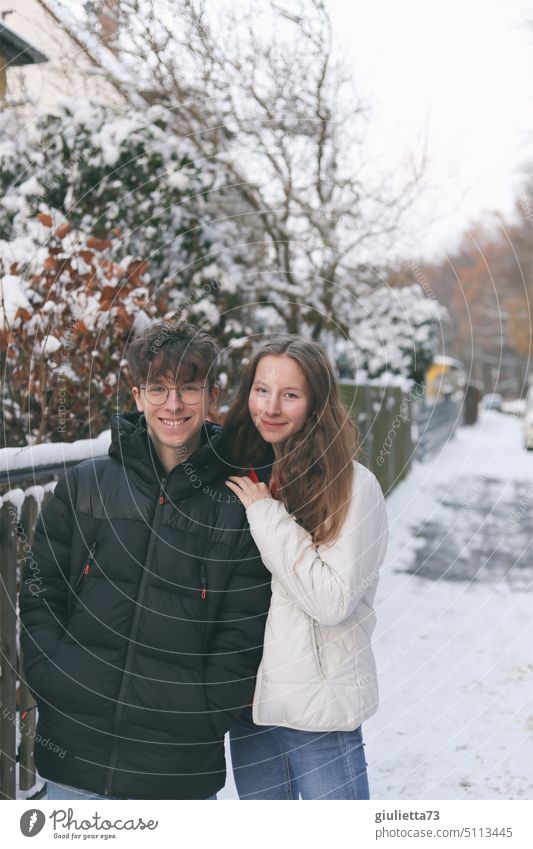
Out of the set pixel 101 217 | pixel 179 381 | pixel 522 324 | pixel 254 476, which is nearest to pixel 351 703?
pixel 254 476

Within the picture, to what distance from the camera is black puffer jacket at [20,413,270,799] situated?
202 centimetres

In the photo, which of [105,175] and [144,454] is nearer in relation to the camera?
[144,454]

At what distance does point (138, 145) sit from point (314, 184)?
0.98 m

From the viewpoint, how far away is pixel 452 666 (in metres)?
4.47

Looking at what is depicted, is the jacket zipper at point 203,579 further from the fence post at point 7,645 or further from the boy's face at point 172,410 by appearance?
the fence post at point 7,645

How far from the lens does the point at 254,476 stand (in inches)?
84.7

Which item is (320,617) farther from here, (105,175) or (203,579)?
(105,175)

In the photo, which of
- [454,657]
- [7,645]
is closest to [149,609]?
[7,645]

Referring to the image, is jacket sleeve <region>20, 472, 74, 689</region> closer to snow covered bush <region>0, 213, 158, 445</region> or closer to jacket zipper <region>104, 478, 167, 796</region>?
jacket zipper <region>104, 478, 167, 796</region>

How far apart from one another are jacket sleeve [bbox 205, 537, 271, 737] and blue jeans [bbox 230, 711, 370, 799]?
17 centimetres

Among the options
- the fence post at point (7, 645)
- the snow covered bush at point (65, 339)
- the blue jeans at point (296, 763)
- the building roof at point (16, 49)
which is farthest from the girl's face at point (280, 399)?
the building roof at point (16, 49)

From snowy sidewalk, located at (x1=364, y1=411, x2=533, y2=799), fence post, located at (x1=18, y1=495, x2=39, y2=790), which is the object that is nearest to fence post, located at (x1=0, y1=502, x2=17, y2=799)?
fence post, located at (x1=18, y1=495, x2=39, y2=790)

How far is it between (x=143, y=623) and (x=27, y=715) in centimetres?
99

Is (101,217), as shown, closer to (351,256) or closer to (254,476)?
(351,256)
